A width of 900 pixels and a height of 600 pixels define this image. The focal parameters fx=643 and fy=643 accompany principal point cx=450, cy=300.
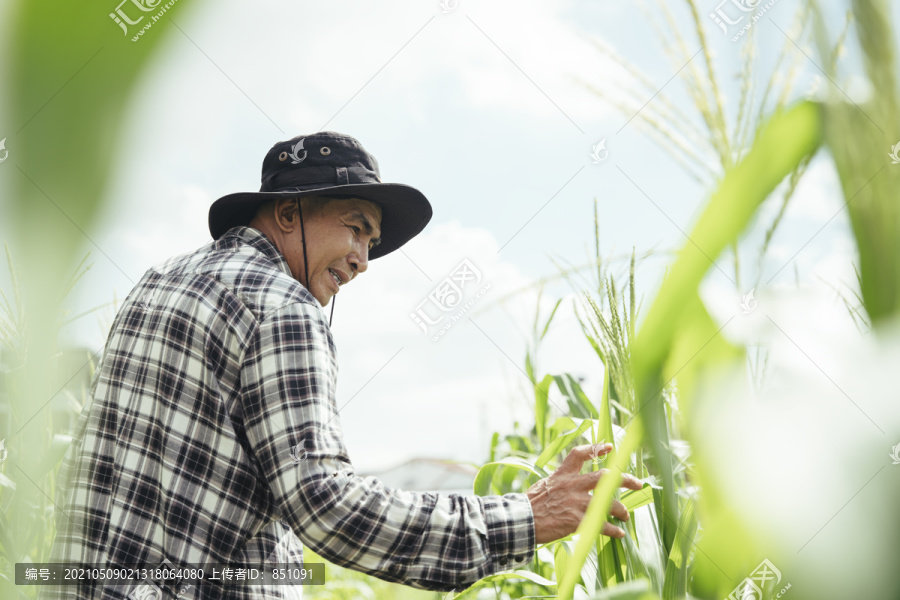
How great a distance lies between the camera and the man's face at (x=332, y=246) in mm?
1499

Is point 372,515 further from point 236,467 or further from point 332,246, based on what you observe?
point 332,246

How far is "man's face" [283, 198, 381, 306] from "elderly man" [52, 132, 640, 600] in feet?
0.67

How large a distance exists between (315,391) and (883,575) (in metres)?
0.97

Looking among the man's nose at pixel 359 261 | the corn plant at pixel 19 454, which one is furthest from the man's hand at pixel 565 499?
the corn plant at pixel 19 454

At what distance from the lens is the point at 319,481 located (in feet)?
3.26

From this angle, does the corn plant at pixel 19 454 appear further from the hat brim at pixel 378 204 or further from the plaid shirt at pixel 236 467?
the hat brim at pixel 378 204

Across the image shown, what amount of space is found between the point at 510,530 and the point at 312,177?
36.5 inches

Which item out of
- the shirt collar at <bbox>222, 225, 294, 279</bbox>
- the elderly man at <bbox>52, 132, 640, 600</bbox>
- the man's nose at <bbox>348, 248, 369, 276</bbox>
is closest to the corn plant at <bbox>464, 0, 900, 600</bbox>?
the elderly man at <bbox>52, 132, 640, 600</bbox>

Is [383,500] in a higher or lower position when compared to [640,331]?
lower

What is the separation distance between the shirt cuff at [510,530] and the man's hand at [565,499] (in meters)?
0.01

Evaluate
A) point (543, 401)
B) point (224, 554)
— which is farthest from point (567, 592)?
point (543, 401)

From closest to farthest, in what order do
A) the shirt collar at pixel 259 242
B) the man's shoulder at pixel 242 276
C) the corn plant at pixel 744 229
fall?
1. the corn plant at pixel 744 229
2. the man's shoulder at pixel 242 276
3. the shirt collar at pixel 259 242

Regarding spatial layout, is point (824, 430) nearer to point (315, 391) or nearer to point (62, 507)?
point (315, 391)

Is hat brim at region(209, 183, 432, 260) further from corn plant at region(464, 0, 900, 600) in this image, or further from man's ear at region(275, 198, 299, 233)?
corn plant at region(464, 0, 900, 600)
